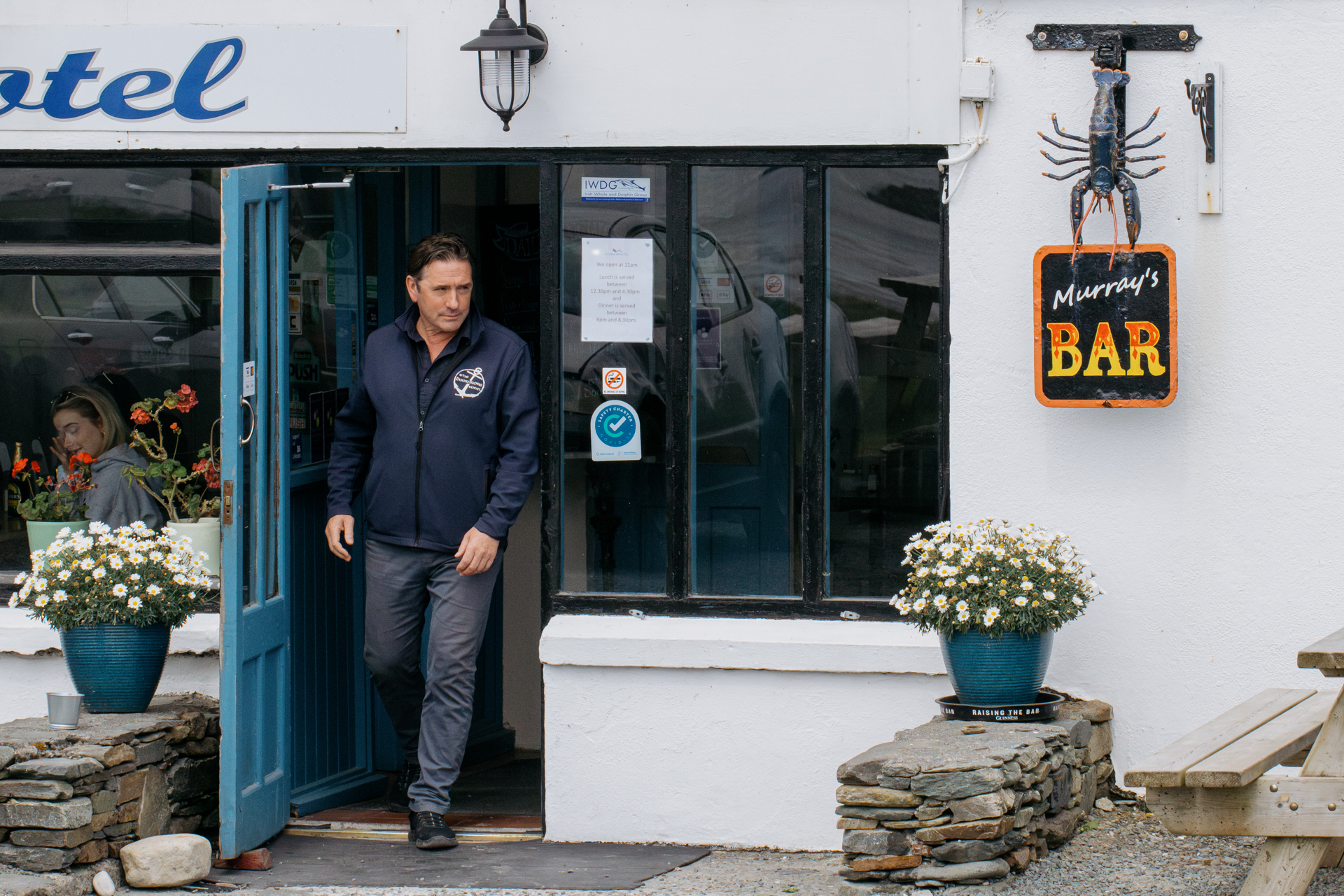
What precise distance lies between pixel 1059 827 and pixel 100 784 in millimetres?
3041

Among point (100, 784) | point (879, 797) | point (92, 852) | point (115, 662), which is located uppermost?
point (115, 662)

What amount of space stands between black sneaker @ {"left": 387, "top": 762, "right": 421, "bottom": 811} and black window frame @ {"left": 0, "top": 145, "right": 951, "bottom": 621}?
2.52ft

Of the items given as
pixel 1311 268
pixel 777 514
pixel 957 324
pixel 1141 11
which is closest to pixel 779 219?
pixel 957 324

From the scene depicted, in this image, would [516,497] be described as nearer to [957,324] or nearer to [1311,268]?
[957,324]

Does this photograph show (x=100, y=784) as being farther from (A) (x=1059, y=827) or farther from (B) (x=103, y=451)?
(A) (x=1059, y=827)

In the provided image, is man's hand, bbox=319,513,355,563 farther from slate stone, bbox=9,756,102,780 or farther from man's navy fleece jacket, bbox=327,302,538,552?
slate stone, bbox=9,756,102,780

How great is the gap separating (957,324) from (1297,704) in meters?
1.66

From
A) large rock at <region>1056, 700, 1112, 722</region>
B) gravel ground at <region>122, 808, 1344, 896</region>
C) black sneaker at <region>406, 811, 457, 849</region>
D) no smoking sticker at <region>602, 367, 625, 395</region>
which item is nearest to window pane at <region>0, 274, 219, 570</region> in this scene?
no smoking sticker at <region>602, 367, 625, 395</region>

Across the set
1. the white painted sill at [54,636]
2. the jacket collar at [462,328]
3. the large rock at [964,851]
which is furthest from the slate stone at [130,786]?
→ the large rock at [964,851]

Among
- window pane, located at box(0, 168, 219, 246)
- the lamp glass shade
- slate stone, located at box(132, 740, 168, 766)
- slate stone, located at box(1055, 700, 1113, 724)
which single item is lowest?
slate stone, located at box(132, 740, 168, 766)

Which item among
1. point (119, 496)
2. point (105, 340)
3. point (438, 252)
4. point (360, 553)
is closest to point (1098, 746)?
point (438, 252)

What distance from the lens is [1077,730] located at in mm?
4699

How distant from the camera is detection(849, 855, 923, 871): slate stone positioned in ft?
13.3

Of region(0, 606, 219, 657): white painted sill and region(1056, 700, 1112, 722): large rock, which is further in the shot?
region(0, 606, 219, 657): white painted sill
